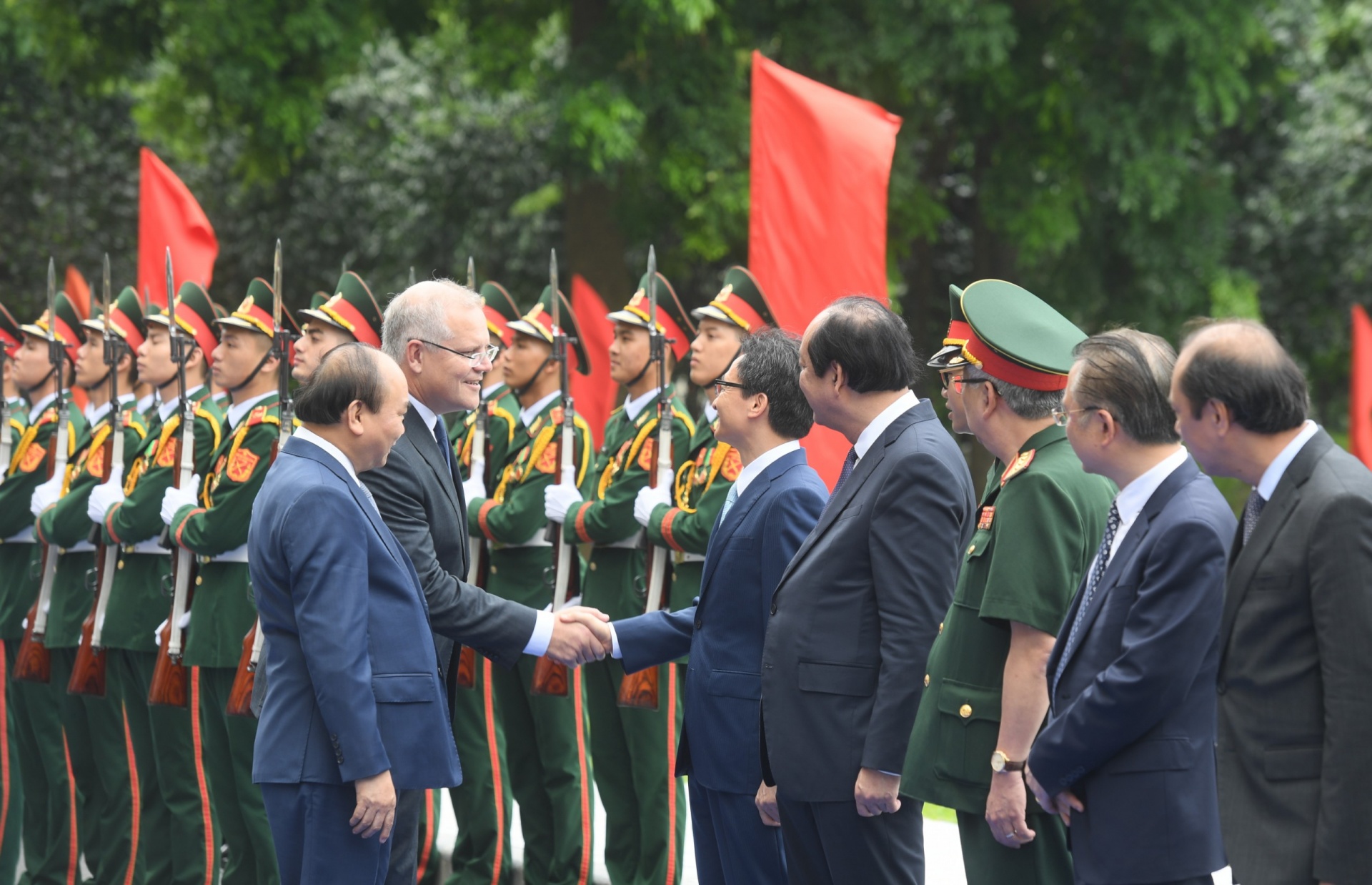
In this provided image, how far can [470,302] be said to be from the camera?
476cm

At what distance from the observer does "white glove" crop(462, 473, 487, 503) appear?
265 inches

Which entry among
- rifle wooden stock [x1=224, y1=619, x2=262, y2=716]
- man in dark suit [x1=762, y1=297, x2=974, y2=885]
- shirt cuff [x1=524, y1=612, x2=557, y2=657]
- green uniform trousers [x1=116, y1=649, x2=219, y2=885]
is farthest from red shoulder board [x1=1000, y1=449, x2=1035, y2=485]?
green uniform trousers [x1=116, y1=649, x2=219, y2=885]

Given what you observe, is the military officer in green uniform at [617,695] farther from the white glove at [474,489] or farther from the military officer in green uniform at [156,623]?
the military officer in green uniform at [156,623]

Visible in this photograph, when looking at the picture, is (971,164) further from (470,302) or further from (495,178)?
(470,302)

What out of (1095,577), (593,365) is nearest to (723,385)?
(1095,577)

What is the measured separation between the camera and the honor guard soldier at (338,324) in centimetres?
611

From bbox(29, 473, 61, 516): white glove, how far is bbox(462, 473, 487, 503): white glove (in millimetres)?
1859

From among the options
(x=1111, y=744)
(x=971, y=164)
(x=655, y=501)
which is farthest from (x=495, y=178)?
(x=1111, y=744)

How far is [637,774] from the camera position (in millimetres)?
5996

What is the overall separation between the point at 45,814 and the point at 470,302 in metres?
3.54

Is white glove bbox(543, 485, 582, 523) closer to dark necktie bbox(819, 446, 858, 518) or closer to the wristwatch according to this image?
dark necktie bbox(819, 446, 858, 518)

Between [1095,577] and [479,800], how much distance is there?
367cm

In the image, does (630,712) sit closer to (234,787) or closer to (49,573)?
(234,787)

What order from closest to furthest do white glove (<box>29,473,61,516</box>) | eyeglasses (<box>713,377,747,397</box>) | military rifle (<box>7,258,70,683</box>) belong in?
eyeglasses (<box>713,377,747,397</box>), military rifle (<box>7,258,70,683</box>), white glove (<box>29,473,61,516</box>)
